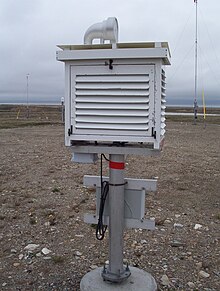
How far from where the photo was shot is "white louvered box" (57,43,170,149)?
250 cm

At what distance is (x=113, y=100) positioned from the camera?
8.53 feet

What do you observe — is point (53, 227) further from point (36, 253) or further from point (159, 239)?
point (159, 239)

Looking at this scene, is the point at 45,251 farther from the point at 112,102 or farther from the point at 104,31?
the point at 104,31

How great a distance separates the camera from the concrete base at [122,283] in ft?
9.63

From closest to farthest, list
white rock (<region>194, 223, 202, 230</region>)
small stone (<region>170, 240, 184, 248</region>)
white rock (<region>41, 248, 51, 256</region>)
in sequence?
white rock (<region>41, 248, 51, 256</region>)
small stone (<region>170, 240, 184, 248</region>)
white rock (<region>194, 223, 202, 230</region>)

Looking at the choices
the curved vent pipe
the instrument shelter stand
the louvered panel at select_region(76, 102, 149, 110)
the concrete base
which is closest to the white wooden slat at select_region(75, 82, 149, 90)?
the louvered panel at select_region(76, 102, 149, 110)

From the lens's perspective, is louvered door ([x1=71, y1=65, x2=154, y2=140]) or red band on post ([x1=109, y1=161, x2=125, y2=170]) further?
red band on post ([x1=109, y1=161, x2=125, y2=170])

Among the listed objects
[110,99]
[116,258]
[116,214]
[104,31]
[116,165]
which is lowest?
[116,258]

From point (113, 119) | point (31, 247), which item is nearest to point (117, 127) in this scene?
point (113, 119)

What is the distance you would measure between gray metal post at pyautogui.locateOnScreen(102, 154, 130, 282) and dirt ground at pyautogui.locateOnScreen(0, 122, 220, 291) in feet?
1.48

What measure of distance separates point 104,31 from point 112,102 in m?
0.57

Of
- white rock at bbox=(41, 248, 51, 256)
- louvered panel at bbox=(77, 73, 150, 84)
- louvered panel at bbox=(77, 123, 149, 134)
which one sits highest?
louvered panel at bbox=(77, 73, 150, 84)

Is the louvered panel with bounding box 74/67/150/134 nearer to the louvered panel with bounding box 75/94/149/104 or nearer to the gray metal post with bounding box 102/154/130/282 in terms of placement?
the louvered panel with bounding box 75/94/149/104

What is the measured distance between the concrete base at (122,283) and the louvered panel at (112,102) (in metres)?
1.35
